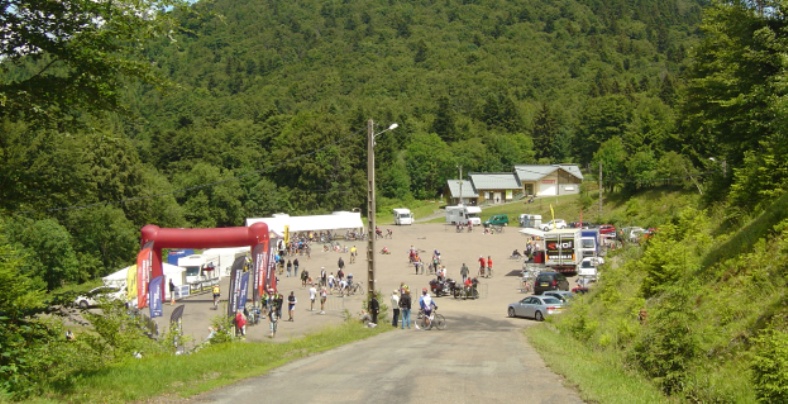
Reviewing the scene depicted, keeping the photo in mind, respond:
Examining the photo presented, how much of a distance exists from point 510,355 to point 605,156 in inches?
2830

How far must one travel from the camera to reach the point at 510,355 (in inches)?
600

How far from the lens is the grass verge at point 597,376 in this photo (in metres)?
10.1

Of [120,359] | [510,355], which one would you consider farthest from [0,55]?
[510,355]

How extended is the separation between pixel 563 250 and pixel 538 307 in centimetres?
1284

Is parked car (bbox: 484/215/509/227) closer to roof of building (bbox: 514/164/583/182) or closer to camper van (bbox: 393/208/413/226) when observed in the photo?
camper van (bbox: 393/208/413/226)

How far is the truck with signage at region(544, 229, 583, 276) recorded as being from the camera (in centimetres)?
4109

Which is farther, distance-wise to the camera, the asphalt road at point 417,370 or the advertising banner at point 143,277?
the advertising banner at point 143,277

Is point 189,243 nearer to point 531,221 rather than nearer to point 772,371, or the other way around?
point 772,371

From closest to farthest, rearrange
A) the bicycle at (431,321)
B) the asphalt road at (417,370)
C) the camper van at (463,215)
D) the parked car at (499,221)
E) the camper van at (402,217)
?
1. the asphalt road at (417,370)
2. the bicycle at (431,321)
3. the camper van at (463,215)
4. the parked car at (499,221)
5. the camper van at (402,217)

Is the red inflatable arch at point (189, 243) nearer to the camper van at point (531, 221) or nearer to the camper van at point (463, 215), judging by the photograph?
the camper van at point (531, 221)

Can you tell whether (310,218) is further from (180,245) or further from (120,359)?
(120,359)

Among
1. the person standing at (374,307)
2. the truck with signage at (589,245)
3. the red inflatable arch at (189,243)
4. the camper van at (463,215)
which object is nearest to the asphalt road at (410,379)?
the person standing at (374,307)

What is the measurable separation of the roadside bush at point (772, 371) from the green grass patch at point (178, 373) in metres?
7.35

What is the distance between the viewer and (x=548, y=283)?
35375mm
